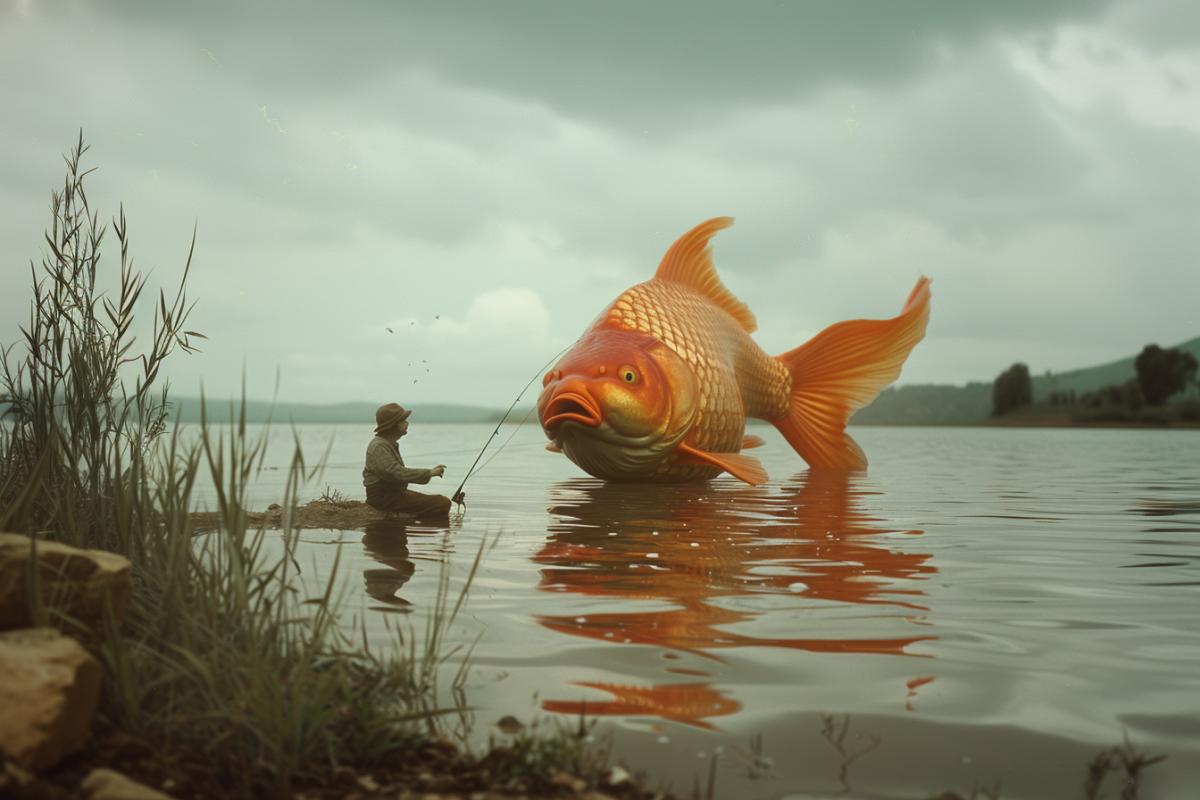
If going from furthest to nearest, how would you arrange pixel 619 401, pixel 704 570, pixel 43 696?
pixel 619 401
pixel 704 570
pixel 43 696

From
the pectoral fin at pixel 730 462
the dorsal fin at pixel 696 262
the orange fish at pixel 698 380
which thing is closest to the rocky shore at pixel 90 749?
the orange fish at pixel 698 380

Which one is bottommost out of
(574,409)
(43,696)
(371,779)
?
(371,779)

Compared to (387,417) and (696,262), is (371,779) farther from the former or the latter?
(696,262)

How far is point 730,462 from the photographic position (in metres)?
10.3

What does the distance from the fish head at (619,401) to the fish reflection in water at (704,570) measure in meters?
0.63

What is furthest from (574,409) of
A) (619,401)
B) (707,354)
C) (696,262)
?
(696,262)

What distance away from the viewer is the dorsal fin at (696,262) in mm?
12797

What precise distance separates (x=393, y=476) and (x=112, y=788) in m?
5.87

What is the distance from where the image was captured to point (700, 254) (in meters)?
12.9

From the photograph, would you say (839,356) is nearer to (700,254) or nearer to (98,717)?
(700,254)

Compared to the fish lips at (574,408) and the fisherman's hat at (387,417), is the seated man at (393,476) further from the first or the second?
the fish lips at (574,408)

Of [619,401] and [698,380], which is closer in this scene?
[619,401]

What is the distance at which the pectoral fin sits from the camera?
9.99m

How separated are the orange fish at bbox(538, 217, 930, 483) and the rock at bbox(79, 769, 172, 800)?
7763 mm
